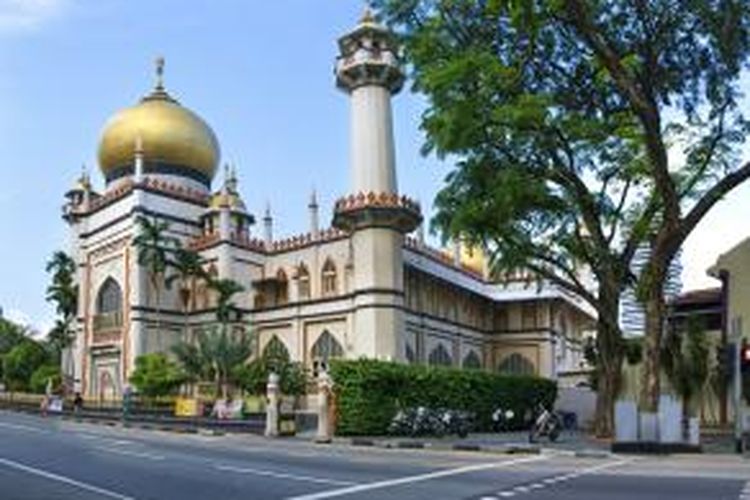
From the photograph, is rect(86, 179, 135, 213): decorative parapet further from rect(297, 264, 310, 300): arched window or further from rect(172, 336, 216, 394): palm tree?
rect(172, 336, 216, 394): palm tree

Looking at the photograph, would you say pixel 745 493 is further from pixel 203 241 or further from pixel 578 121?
pixel 203 241

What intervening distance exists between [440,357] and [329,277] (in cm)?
885

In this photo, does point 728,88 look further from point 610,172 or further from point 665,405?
point 665,405

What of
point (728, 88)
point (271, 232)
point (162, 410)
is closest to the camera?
point (728, 88)

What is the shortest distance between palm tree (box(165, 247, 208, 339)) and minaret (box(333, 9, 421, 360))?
10.5 meters

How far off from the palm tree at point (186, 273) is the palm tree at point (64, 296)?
9.46 metres

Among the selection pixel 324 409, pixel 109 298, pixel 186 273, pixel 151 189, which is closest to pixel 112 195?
pixel 151 189

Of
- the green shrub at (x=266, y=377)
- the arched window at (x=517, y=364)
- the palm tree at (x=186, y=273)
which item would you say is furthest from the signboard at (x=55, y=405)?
the arched window at (x=517, y=364)

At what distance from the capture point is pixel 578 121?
1331 inches

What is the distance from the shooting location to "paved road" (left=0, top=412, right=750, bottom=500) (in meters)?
16.5

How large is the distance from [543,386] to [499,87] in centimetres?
2308

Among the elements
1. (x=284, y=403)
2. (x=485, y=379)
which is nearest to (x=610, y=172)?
(x=485, y=379)

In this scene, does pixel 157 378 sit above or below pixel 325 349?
below

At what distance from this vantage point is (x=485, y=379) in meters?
46.5
